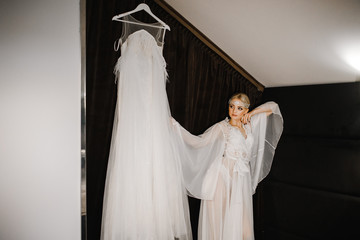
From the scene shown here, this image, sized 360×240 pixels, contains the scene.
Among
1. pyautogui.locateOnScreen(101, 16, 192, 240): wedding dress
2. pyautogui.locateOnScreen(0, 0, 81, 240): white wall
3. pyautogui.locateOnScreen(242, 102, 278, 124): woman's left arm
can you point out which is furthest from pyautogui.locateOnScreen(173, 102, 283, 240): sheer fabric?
pyautogui.locateOnScreen(0, 0, 81, 240): white wall

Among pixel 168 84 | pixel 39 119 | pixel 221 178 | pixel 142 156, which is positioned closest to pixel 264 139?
pixel 221 178

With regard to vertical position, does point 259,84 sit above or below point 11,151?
above

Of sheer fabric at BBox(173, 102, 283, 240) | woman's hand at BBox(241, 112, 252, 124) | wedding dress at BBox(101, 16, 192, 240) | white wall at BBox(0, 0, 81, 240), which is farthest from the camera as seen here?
woman's hand at BBox(241, 112, 252, 124)

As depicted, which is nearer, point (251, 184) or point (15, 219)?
point (15, 219)

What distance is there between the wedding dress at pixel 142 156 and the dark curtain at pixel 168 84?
9.0 inches

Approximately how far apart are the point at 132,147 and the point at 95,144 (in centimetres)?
41

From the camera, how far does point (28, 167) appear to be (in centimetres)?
110

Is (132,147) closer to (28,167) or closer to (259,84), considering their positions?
(28,167)

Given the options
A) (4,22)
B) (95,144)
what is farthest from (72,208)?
(4,22)

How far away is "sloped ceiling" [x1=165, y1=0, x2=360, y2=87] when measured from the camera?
4.72 feet

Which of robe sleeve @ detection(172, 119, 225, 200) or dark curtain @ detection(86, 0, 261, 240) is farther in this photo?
robe sleeve @ detection(172, 119, 225, 200)

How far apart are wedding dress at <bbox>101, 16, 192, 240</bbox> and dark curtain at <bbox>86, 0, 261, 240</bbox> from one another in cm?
23

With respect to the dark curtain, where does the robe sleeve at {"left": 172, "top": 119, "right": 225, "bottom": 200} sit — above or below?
below

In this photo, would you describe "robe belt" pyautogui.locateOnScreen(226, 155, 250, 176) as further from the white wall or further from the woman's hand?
the white wall
